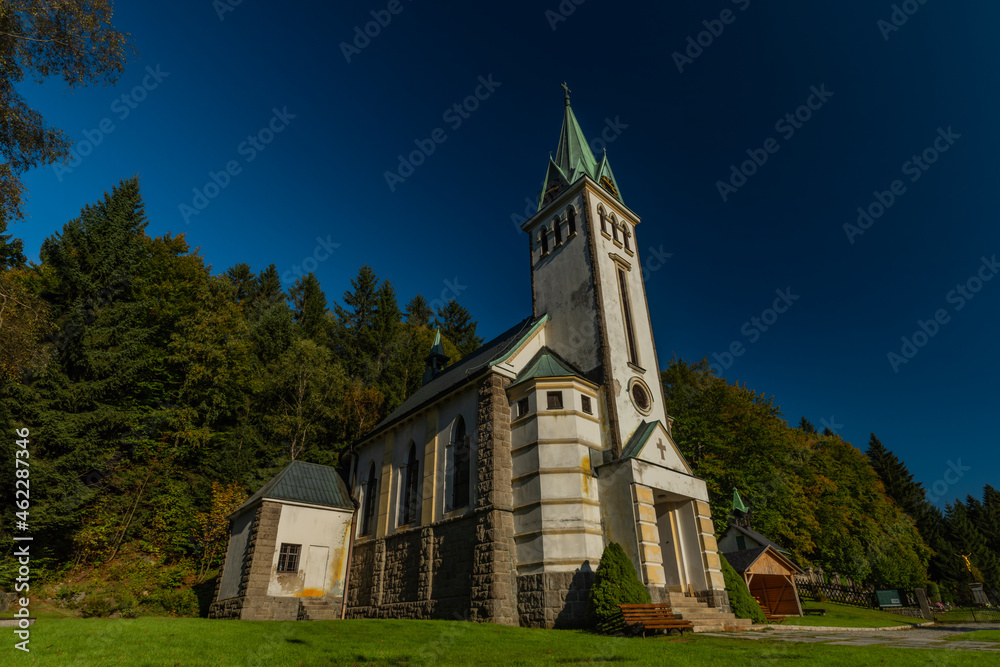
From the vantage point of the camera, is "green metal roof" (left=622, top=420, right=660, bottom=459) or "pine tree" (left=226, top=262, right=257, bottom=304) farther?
"pine tree" (left=226, top=262, right=257, bottom=304)

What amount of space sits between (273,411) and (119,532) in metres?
10.3

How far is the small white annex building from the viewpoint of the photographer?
20.8m

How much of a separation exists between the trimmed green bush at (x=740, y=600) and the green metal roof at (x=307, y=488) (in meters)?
16.9

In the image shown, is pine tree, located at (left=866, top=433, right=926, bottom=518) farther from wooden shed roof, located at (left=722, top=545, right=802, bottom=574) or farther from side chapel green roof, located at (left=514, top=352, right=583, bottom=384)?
side chapel green roof, located at (left=514, top=352, right=583, bottom=384)

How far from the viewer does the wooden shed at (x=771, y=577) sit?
84.5 feet

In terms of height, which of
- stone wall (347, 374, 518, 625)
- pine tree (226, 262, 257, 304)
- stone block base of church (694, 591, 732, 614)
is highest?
pine tree (226, 262, 257, 304)

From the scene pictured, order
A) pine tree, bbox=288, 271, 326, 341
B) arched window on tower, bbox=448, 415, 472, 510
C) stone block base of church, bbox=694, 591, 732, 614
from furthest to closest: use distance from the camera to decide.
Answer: pine tree, bbox=288, 271, 326, 341 < arched window on tower, bbox=448, 415, 472, 510 < stone block base of church, bbox=694, 591, 732, 614

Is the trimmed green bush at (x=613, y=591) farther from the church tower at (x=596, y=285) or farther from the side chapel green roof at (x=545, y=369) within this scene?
the side chapel green roof at (x=545, y=369)

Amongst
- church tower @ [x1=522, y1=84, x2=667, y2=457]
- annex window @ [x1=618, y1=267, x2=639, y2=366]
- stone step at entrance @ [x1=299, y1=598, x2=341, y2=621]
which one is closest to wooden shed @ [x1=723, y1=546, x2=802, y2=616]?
church tower @ [x1=522, y1=84, x2=667, y2=457]

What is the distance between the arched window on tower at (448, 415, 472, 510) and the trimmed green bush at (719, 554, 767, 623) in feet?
32.8

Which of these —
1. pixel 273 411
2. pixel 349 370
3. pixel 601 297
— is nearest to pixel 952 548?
pixel 601 297

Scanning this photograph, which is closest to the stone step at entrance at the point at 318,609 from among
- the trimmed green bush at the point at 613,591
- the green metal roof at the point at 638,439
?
the trimmed green bush at the point at 613,591

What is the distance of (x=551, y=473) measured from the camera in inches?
653

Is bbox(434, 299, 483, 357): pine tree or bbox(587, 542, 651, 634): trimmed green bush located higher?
bbox(434, 299, 483, 357): pine tree
